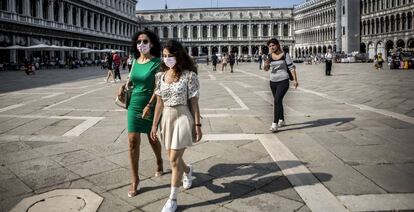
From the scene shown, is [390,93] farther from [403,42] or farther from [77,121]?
[403,42]

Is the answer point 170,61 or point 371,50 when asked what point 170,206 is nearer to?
point 170,61

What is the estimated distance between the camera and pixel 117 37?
224 ft

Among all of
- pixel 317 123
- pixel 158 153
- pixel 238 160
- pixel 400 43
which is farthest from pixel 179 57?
pixel 400 43

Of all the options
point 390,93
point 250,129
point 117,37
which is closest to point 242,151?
point 250,129

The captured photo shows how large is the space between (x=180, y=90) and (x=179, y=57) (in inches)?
11.6

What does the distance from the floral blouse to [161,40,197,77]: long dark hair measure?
0.15 feet

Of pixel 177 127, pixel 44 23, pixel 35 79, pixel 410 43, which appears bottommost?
pixel 177 127

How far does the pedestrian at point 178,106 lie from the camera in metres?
3.54

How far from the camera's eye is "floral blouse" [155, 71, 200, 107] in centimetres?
356

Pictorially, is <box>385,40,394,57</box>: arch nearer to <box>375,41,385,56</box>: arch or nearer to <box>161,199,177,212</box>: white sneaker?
<box>375,41,385,56</box>: arch

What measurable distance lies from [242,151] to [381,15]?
190 feet

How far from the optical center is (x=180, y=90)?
3.57m

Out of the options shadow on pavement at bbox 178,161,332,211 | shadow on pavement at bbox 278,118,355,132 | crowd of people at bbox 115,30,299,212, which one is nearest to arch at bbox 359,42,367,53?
shadow on pavement at bbox 278,118,355,132

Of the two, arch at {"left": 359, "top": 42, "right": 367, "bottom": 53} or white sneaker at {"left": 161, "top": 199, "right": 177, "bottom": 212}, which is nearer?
white sneaker at {"left": 161, "top": 199, "right": 177, "bottom": 212}
